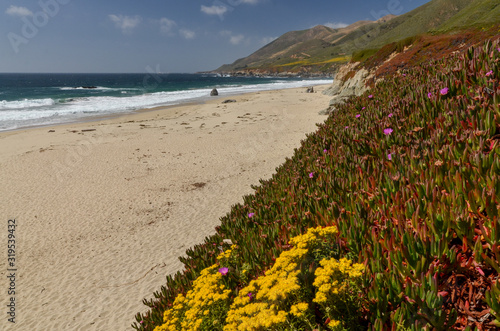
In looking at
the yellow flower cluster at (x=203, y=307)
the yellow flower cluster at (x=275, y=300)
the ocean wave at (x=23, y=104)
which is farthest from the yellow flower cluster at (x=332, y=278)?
the ocean wave at (x=23, y=104)

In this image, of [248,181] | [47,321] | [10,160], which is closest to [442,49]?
[248,181]

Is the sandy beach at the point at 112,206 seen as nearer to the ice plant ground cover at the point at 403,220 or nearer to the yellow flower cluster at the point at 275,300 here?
the ice plant ground cover at the point at 403,220

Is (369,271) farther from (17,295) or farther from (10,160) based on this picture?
(10,160)

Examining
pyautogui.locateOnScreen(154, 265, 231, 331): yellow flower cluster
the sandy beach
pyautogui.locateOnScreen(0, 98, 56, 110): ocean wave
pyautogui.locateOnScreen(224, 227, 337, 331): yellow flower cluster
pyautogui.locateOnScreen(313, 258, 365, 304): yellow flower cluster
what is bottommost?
the sandy beach

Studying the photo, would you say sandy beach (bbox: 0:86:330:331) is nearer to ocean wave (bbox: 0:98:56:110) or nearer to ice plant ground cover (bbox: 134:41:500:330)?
ice plant ground cover (bbox: 134:41:500:330)

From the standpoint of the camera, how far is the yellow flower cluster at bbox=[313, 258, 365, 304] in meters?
1.84

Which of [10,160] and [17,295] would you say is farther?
[10,160]

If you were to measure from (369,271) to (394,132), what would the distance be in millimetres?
2789

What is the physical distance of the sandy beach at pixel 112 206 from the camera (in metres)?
5.39

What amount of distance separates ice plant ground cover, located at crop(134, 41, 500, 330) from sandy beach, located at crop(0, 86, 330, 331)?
2519 millimetres

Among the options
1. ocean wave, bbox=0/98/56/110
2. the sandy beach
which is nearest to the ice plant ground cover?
the sandy beach

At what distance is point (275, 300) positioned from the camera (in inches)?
77.9

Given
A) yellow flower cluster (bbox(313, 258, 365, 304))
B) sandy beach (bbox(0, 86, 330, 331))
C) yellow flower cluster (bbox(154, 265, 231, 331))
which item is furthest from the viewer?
Result: sandy beach (bbox(0, 86, 330, 331))

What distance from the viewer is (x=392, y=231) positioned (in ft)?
7.43
